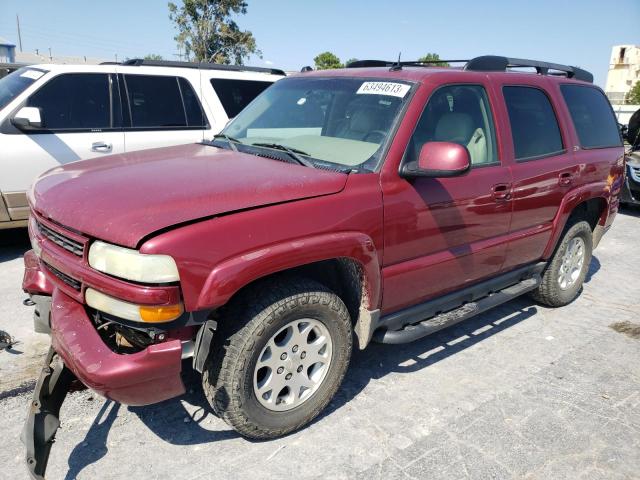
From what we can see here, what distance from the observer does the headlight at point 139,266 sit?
6.88 ft

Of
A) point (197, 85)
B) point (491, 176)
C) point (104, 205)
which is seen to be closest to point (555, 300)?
point (491, 176)

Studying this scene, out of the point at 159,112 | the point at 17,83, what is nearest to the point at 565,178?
the point at 159,112

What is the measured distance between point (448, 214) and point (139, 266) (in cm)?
187

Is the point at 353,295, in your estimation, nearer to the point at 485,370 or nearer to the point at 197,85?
the point at 485,370

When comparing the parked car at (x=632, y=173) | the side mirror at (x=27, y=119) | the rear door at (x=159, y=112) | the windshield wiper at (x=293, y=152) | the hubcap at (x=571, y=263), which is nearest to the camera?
the windshield wiper at (x=293, y=152)

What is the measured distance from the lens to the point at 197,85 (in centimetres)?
624

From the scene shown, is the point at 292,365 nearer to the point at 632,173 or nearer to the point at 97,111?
the point at 97,111

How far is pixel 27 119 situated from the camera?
5051 millimetres

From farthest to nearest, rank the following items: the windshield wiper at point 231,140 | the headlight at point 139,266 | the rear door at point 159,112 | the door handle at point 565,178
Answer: the rear door at point 159,112 < the door handle at point 565,178 < the windshield wiper at point 231,140 < the headlight at point 139,266

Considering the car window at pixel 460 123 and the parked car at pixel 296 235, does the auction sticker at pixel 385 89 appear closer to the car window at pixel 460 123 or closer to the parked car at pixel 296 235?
the parked car at pixel 296 235

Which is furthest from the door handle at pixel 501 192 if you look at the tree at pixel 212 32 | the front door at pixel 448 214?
the tree at pixel 212 32

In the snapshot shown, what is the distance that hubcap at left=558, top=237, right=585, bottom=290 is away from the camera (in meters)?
4.67

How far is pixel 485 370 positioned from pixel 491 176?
1332 millimetres

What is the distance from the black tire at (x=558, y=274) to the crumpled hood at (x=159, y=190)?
267cm
